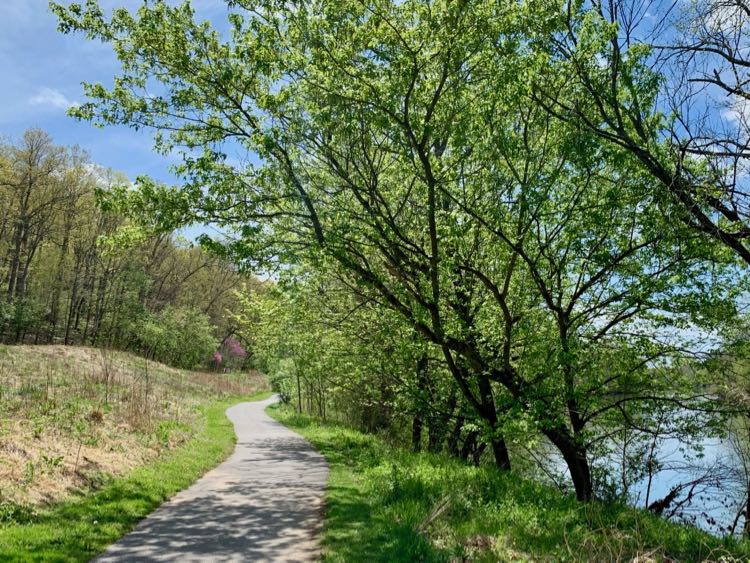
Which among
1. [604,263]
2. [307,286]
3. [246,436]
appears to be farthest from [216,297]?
[604,263]

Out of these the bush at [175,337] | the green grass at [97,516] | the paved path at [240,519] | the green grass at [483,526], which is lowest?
the paved path at [240,519]

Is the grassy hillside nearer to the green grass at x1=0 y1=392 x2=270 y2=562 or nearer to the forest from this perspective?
the green grass at x1=0 y1=392 x2=270 y2=562

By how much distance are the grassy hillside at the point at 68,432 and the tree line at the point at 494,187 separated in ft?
14.0

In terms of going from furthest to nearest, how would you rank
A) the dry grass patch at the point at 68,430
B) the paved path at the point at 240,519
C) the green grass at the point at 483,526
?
the dry grass patch at the point at 68,430
the paved path at the point at 240,519
the green grass at the point at 483,526

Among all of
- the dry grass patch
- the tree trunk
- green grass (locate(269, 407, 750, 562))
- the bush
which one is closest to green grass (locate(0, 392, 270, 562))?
the dry grass patch

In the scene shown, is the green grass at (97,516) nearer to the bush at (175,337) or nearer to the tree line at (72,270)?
the tree line at (72,270)

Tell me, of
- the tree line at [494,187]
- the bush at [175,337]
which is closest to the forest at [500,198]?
the tree line at [494,187]

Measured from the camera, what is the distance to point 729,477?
9859mm

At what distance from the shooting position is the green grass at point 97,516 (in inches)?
227

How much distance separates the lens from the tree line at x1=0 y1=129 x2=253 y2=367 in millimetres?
35781

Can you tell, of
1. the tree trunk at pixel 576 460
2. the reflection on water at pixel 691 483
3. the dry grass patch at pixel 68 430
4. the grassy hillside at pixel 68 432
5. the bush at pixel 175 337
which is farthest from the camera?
the bush at pixel 175 337

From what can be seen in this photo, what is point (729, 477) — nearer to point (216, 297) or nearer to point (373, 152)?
point (373, 152)

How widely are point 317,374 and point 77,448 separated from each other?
927cm

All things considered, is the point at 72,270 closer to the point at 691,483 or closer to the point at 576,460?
the point at 576,460
